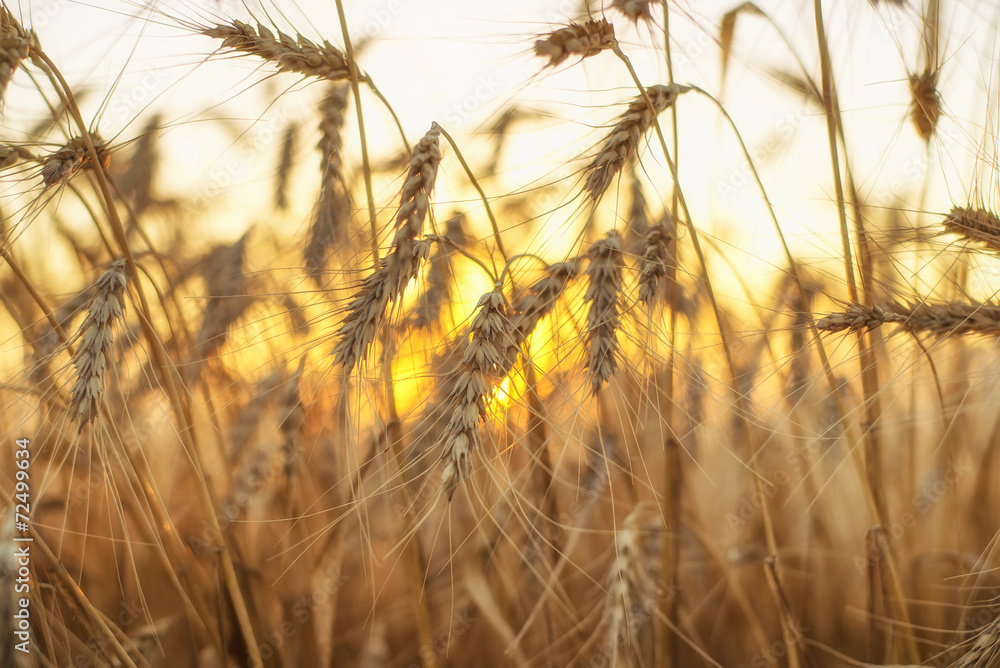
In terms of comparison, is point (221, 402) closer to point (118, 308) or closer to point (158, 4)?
point (118, 308)

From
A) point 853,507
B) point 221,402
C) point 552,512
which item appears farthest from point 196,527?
point 853,507

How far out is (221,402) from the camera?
48.2 inches

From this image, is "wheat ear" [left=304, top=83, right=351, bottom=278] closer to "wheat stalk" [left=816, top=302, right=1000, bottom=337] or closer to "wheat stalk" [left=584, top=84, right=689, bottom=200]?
"wheat stalk" [left=584, top=84, right=689, bottom=200]

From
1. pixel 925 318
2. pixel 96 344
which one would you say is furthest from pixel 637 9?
pixel 96 344

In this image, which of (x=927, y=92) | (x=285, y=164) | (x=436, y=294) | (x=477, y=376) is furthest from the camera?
(x=285, y=164)

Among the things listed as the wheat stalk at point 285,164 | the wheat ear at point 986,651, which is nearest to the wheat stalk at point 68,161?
the wheat stalk at point 285,164

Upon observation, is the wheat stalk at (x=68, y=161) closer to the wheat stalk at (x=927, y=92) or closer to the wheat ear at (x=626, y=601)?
the wheat ear at (x=626, y=601)

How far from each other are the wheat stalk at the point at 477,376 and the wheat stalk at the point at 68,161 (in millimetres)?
668

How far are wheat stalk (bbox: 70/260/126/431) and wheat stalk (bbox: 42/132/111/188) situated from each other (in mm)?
156

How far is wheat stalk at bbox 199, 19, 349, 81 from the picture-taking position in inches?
33.2

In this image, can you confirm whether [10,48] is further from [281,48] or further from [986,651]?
[986,651]

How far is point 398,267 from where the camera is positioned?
2.42ft

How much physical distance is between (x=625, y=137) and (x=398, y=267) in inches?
16.2

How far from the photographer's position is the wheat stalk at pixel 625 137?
790 mm
